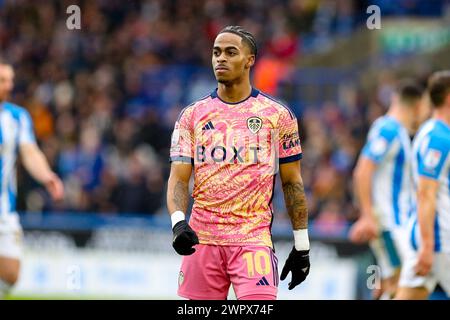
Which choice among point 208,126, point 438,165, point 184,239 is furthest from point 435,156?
point 184,239

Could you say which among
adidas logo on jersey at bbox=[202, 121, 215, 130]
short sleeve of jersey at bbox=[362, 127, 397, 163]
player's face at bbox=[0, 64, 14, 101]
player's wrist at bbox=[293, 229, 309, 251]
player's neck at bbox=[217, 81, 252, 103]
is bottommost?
player's wrist at bbox=[293, 229, 309, 251]

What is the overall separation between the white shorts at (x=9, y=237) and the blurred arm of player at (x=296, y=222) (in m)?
3.50

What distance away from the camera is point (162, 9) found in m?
25.8

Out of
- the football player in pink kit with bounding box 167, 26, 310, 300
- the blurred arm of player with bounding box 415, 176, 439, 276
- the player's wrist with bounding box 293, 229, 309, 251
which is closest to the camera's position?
the football player in pink kit with bounding box 167, 26, 310, 300

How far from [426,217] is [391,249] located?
82.4 inches

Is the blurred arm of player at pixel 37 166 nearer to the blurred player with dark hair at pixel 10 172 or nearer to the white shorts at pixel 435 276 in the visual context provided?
the blurred player with dark hair at pixel 10 172

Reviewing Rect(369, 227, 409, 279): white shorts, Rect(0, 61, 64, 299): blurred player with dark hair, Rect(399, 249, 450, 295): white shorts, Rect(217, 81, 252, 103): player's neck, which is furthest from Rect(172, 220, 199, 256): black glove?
Rect(369, 227, 409, 279): white shorts

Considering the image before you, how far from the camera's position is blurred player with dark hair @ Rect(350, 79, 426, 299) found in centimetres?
1066

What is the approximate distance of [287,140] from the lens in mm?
7469

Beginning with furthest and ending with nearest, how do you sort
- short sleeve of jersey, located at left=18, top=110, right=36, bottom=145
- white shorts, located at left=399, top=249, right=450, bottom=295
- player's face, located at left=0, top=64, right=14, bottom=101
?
1. short sleeve of jersey, located at left=18, top=110, right=36, bottom=145
2. player's face, located at left=0, top=64, right=14, bottom=101
3. white shorts, located at left=399, top=249, right=450, bottom=295

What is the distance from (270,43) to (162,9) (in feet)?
12.1

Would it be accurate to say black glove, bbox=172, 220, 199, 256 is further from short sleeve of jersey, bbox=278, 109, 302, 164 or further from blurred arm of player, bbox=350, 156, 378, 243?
blurred arm of player, bbox=350, 156, 378, 243

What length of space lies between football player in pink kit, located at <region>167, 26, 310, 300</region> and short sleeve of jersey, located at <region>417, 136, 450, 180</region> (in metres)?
1.62
